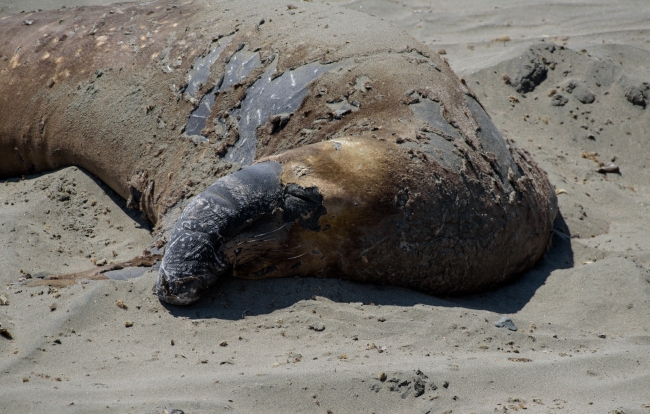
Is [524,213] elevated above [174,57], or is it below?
below

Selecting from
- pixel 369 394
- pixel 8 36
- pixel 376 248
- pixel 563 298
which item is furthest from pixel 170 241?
pixel 8 36

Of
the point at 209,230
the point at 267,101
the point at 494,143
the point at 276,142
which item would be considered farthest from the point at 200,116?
the point at 494,143

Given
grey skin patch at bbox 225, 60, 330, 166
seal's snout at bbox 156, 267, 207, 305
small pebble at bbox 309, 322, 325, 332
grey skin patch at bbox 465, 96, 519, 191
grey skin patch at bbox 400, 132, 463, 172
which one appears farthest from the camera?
grey skin patch at bbox 225, 60, 330, 166

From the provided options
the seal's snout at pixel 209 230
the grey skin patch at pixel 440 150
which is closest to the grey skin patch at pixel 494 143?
the grey skin patch at pixel 440 150

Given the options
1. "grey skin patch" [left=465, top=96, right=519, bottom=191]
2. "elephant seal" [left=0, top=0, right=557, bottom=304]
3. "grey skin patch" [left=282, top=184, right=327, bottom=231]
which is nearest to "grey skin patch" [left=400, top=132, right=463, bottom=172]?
"elephant seal" [left=0, top=0, right=557, bottom=304]

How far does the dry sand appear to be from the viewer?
8.91ft

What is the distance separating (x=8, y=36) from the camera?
223 inches

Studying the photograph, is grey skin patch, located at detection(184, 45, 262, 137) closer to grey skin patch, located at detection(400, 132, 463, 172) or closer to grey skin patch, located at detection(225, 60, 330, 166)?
grey skin patch, located at detection(225, 60, 330, 166)

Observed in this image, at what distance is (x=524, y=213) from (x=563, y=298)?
48 centimetres

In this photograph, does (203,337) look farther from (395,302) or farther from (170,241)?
A: (395,302)

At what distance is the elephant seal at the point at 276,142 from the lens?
3.55 m

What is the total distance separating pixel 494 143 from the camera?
417cm

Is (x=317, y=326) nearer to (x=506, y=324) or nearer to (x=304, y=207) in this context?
(x=304, y=207)

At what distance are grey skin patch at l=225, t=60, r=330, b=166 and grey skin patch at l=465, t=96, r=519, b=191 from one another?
85 centimetres
